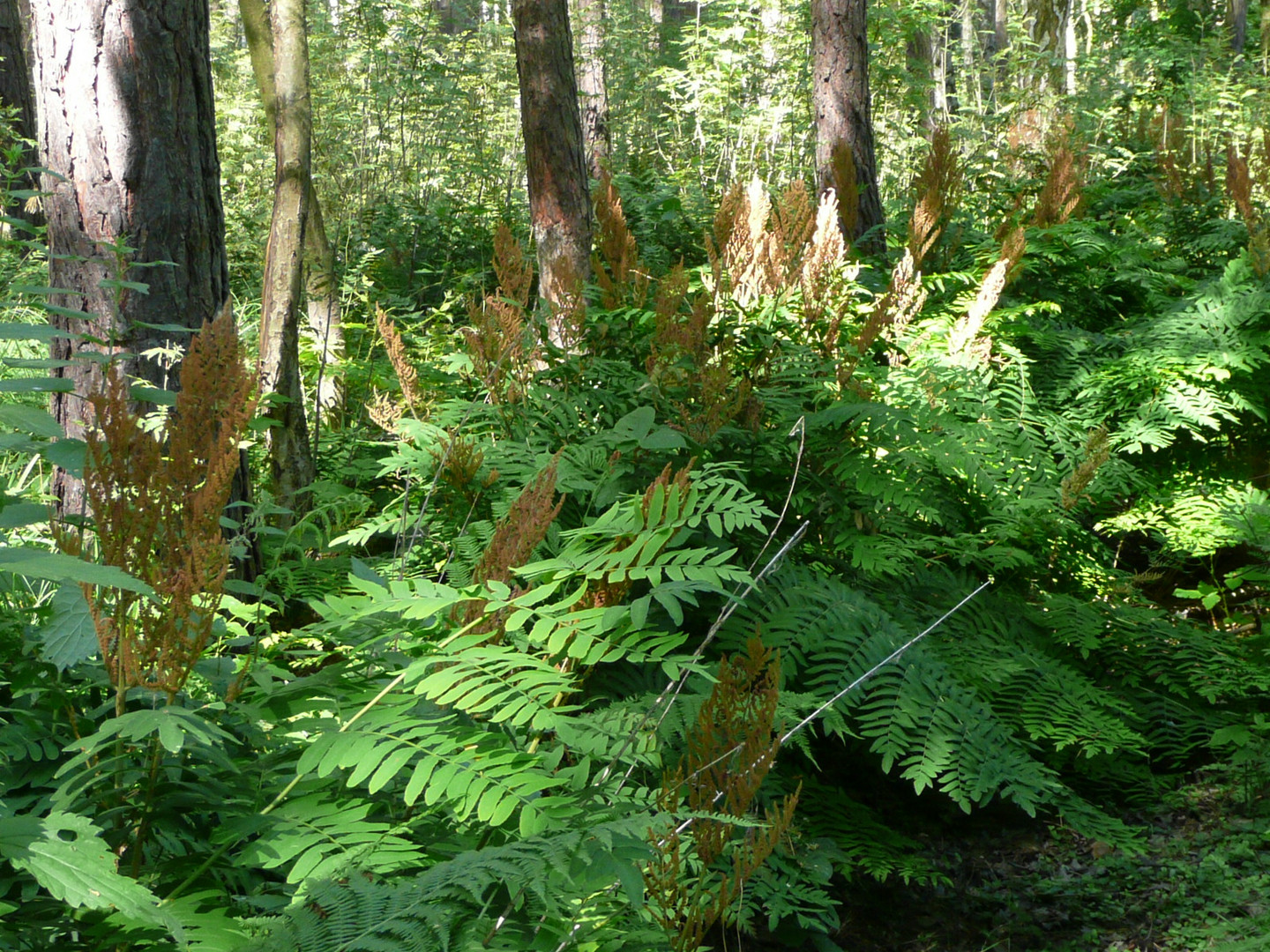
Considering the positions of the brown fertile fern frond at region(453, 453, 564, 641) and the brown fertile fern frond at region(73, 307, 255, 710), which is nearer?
the brown fertile fern frond at region(73, 307, 255, 710)

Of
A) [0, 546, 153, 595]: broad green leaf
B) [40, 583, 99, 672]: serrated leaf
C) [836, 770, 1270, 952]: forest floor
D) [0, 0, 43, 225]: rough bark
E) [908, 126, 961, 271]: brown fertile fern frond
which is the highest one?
[0, 0, 43, 225]: rough bark

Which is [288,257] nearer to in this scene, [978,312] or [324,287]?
[324,287]

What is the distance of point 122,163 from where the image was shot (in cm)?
281

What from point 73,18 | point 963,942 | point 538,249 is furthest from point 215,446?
point 538,249

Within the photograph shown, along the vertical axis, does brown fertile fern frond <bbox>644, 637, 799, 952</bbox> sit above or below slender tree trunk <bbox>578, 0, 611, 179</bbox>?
below

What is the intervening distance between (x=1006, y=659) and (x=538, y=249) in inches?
127

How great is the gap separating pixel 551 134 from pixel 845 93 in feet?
7.47

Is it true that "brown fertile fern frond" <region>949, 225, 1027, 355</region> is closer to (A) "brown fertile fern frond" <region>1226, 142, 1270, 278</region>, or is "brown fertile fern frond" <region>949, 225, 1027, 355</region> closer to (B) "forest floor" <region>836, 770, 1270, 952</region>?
(A) "brown fertile fern frond" <region>1226, 142, 1270, 278</region>

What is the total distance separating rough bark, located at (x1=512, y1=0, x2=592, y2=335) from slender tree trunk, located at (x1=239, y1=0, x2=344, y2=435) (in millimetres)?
1158

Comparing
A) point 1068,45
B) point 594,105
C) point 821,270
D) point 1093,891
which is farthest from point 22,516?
point 1068,45

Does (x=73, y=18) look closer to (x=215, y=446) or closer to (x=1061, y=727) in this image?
(x=215, y=446)

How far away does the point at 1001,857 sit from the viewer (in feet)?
9.78

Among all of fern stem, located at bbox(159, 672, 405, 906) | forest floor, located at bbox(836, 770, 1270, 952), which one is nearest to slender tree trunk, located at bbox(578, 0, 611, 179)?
forest floor, located at bbox(836, 770, 1270, 952)

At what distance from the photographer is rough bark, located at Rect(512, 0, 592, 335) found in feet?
16.4
